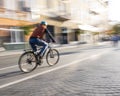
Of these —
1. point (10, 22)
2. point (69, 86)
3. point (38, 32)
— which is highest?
point (10, 22)

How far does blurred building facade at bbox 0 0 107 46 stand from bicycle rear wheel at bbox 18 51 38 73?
1838 centimetres

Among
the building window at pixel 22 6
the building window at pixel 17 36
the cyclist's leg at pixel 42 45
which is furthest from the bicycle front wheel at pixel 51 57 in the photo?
the building window at pixel 22 6

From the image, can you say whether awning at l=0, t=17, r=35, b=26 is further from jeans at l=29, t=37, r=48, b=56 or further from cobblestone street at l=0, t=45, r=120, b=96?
cobblestone street at l=0, t=45, r=120, b=96

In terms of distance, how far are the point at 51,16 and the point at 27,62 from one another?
100ft

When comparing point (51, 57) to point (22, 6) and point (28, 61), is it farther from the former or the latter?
point (22, 6)

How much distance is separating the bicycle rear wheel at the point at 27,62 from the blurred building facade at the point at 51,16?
60.3ft

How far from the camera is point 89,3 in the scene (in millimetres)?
59094

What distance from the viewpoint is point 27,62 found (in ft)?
31.0

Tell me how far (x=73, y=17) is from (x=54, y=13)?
9.28 meters

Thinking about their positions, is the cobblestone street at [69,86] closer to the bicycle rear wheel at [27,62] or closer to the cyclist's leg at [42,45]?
the bicycle rear wheel at [27,62]

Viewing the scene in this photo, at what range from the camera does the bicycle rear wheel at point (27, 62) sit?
9.23 m

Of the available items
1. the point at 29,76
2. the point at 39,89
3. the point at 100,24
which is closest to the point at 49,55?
the point at 29,76

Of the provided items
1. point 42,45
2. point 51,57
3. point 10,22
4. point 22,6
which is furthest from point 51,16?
point 42,45

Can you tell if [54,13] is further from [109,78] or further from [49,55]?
[109,78]
